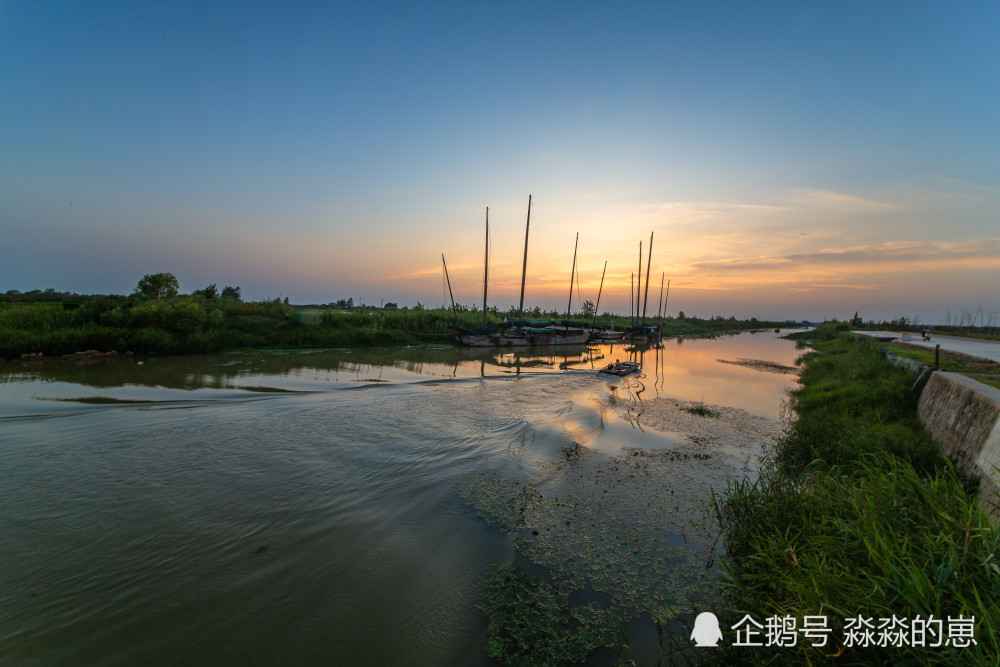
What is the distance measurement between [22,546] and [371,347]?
21799 mm

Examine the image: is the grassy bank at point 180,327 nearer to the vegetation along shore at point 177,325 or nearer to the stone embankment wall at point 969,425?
the vegetation along shore at point 177,325

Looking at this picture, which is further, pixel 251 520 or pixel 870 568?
pixel 251 520

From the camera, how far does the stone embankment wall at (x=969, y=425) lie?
3976mm

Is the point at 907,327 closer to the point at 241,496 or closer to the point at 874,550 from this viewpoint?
the point at 874,550

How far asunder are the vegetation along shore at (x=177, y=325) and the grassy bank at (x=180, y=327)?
0.03 m

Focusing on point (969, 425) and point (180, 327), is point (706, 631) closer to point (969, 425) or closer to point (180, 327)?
→ point (969, 425)

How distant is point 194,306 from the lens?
68.7ft

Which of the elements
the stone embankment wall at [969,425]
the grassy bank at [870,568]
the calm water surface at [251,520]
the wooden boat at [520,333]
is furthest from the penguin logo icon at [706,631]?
the wooden boat at [520,333]

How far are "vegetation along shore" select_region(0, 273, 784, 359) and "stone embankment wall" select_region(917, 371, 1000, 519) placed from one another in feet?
81.6

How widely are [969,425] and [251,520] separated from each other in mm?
8912

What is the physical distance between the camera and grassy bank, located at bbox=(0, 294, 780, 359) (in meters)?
16.2

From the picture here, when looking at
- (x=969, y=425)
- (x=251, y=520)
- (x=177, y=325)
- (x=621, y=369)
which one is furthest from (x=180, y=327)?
(x=969, y=425)

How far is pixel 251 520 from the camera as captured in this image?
15.3 ft

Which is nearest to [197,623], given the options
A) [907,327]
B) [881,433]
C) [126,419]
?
[126,419]
